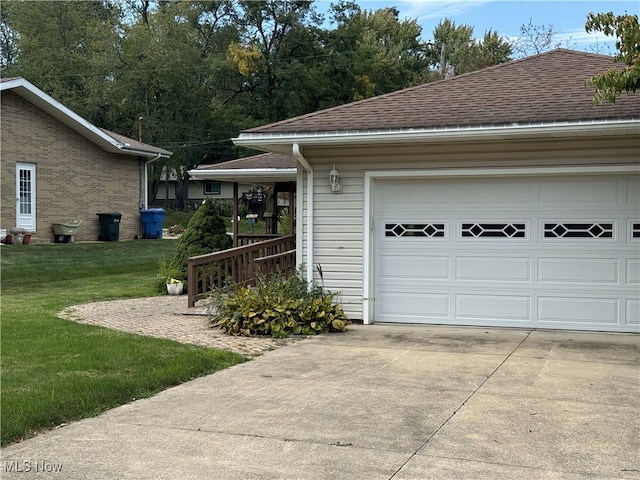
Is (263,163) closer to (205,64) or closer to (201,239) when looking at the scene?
(201,239)

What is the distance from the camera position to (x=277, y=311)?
356 inches

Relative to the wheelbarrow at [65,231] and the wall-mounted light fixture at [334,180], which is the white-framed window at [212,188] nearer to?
the wheelbarrow at [65,231]

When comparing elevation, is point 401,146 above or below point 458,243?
above

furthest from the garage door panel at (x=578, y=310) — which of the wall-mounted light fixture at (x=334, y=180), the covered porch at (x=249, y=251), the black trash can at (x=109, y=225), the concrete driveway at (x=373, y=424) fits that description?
the black trash can at (x=109, y=225)

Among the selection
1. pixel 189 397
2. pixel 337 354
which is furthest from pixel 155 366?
pixel 337 354

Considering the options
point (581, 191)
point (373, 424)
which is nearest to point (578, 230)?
point (581, 191)

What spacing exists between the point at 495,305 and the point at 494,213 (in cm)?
127

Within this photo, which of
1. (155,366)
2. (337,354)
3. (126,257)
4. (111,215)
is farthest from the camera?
(111,215)

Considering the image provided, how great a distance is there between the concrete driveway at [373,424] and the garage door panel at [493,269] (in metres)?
1.94

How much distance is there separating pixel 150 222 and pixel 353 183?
58.7 ft

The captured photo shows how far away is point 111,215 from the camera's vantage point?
24078 mm

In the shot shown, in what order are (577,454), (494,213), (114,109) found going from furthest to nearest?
1. (114,109)
2. (494,213)
3. (577,454)

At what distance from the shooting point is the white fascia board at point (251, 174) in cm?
1370

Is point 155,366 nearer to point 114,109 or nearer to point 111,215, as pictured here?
point 111,215
